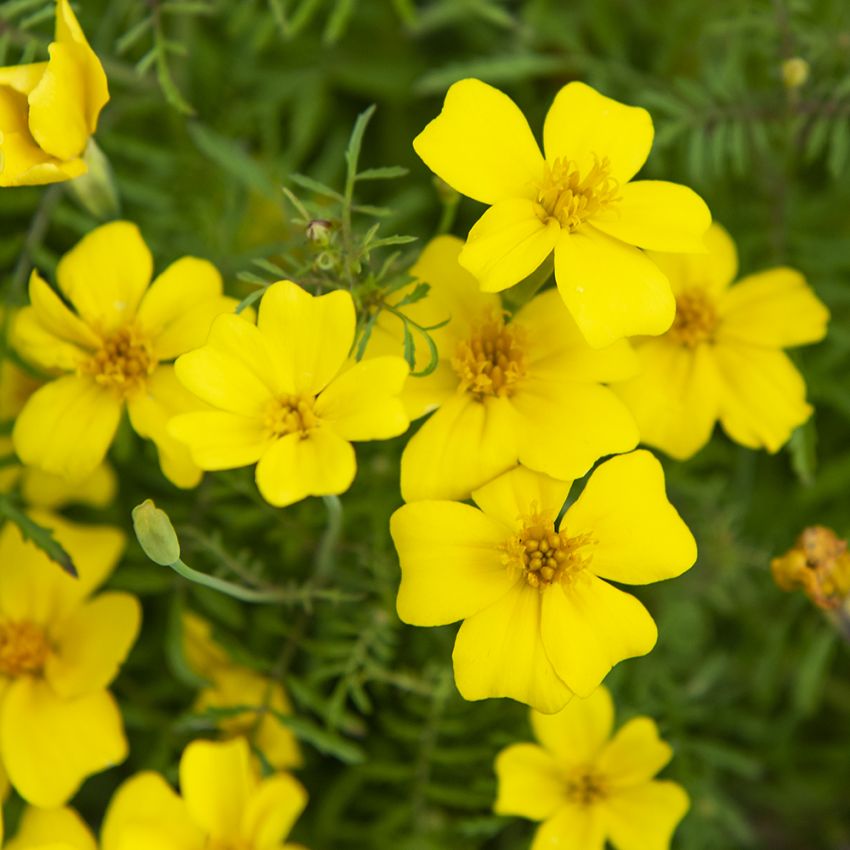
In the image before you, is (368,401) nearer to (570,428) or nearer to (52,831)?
(570,428)

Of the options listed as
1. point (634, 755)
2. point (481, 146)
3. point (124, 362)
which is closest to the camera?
point (481, 146)

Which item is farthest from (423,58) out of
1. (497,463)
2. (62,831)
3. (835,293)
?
(62,831)

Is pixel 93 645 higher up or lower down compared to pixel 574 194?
lower down

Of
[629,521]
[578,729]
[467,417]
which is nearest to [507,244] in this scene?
[467,417]

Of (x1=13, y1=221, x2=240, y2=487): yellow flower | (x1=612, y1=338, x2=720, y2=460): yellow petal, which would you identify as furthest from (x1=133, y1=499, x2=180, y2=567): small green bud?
(x1=612, y1=338, x2=720, y2=460): yellow petal

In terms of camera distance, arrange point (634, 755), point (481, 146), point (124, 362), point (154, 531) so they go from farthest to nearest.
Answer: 1. point (634, 755)
2. point (124, 362)
3. point (481, 146)
4. point (154, 531)

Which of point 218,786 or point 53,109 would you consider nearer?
point 53,109

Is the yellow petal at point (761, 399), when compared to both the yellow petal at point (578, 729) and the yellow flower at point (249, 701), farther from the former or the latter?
the yellow flower at point (249, 701)
